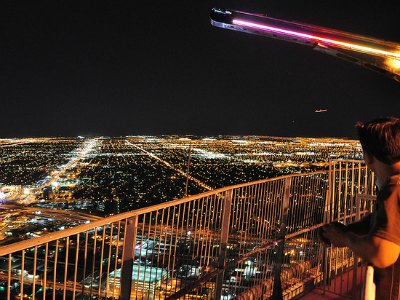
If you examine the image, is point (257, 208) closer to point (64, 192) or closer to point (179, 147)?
point (64, 192)

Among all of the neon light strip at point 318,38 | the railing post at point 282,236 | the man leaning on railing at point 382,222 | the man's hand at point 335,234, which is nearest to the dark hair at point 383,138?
the man leaning on railing at point 382,222

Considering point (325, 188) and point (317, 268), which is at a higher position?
point (325, 188)

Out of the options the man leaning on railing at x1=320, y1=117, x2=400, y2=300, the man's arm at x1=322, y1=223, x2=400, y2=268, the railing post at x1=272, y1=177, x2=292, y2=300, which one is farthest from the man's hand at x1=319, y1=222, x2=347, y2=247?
the railing post at x1=272, y1=177, x2=292, y2=300

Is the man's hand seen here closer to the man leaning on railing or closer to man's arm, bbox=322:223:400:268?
the man leaning on railing

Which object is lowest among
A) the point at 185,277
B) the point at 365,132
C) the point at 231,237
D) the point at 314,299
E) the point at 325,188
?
the point at 314,299

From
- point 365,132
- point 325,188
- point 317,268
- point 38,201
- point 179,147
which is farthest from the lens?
point 179,147

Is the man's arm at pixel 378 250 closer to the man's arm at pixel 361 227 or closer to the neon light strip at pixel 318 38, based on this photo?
the man's arm at pixel 361 227

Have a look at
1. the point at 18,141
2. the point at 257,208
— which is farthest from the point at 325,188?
the point at 18,141

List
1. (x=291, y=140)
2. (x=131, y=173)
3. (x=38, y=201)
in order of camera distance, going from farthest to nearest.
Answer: (x=291, y=140), (x=131, y=173), (x=38, y=201)
